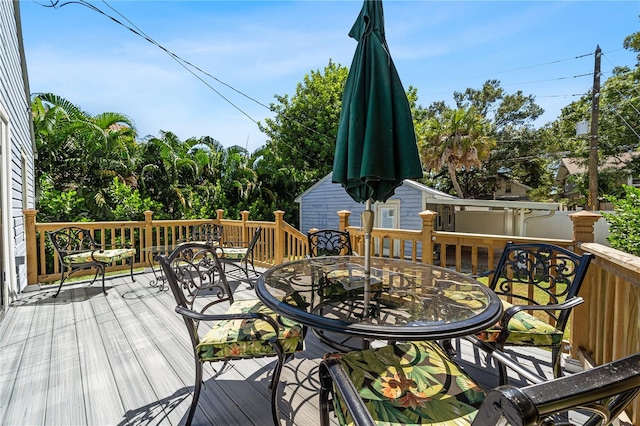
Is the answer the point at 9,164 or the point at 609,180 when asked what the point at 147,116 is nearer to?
the point at 9,164

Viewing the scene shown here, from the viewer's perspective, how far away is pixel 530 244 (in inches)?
93.5

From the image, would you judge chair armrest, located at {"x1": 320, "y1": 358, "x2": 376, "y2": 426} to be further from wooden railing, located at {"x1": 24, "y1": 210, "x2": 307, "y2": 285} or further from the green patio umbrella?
wooden railing, located at {"x1": 24, "y1": 210, "x2": 307, "y2": 285}

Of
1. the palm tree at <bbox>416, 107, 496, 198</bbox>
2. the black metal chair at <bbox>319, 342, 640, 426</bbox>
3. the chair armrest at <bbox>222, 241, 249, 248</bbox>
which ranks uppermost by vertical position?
the palm tree at <bbox>416, 107, 496, 198</bbox>

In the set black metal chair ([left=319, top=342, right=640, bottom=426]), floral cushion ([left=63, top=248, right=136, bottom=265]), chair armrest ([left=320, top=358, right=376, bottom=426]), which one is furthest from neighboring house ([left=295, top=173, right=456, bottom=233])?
chair armrest ([left=320, top=358, right=376, bottom=426])

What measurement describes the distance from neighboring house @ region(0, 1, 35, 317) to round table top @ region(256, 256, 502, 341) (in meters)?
3.59

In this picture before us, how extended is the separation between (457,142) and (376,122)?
13.2 m

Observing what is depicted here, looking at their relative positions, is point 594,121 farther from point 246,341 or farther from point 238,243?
point 246,341

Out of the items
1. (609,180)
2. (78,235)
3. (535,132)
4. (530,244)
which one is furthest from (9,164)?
(535,132)

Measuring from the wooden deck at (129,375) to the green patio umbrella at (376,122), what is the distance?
5.04ft

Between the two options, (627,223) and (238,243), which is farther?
(238,243)

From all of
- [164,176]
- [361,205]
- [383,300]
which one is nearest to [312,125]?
[361,205]

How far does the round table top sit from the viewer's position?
1.33 m

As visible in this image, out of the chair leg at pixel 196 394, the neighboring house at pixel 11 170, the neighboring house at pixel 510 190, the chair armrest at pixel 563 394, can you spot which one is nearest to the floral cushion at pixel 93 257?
the neighboring house at pixel 11 170

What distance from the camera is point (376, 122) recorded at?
1.76 metres
